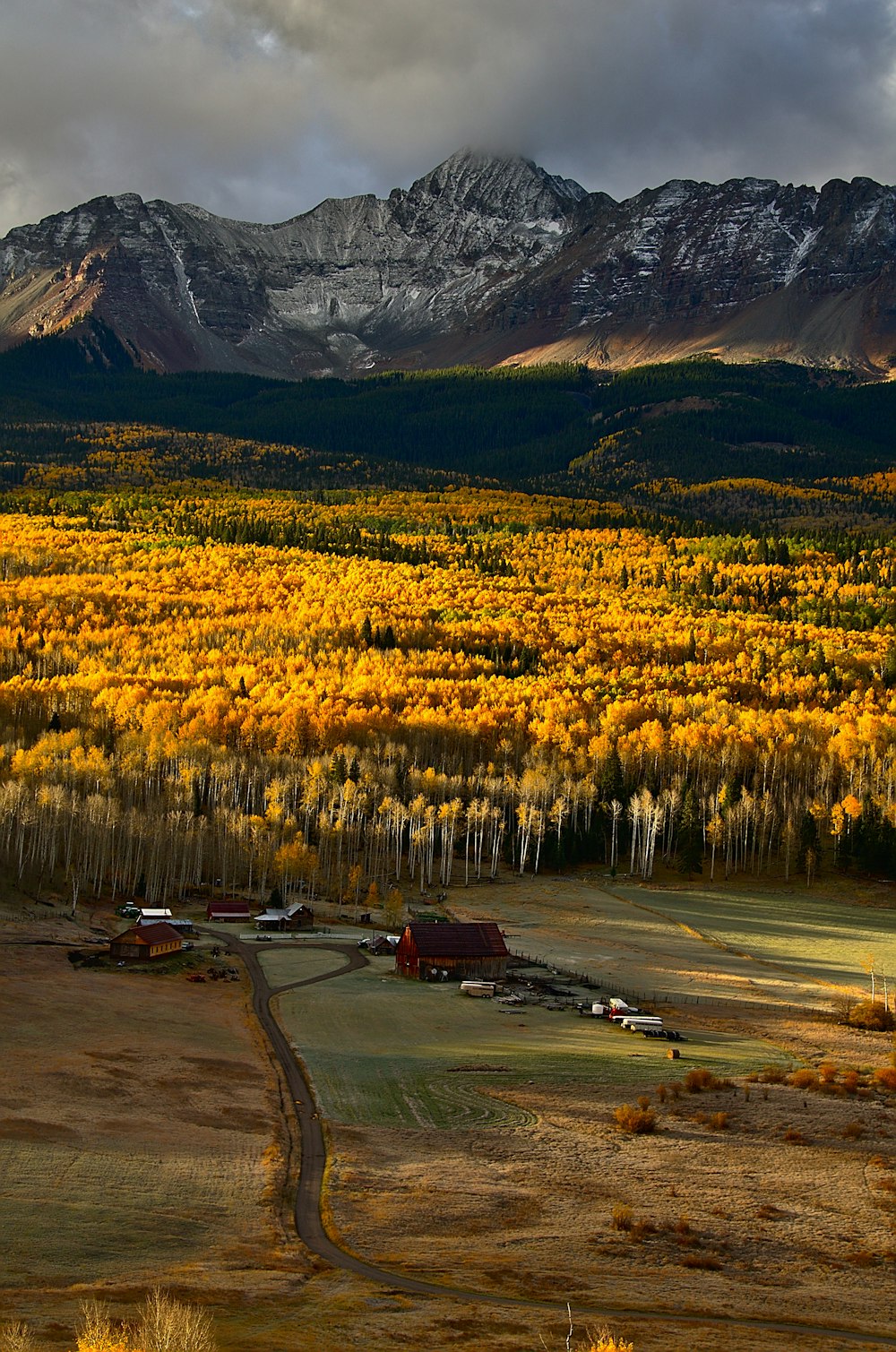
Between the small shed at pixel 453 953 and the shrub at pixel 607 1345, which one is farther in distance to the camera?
the small shed at pixel 453 953

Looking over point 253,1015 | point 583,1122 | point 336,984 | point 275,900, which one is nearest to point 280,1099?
point 583,1122

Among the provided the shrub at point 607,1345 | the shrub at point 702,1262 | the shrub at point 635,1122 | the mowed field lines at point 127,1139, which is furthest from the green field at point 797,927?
the shrub at point 607,1345

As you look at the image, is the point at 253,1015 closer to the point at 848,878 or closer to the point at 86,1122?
the point at 86,1122

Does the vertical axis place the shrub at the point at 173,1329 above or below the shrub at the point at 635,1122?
above

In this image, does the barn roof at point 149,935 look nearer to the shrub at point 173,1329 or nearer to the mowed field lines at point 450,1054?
the mowed field lines at point 450,1054

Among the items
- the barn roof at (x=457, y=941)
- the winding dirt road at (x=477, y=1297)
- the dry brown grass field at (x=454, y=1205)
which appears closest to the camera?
the dry brown grass field at (x=454, y=1205)

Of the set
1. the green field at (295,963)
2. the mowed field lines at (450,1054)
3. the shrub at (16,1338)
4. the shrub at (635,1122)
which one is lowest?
the green field at (295,963)

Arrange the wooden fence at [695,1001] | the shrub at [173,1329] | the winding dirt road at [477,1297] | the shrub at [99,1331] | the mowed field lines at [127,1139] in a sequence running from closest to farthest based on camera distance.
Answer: the shrub at [99,1331] < the shrub at [173,1329] < the winding dirt road at [477,1297] < the mowed field lines at [127,1139] < the wooden fence at [695,1001]
